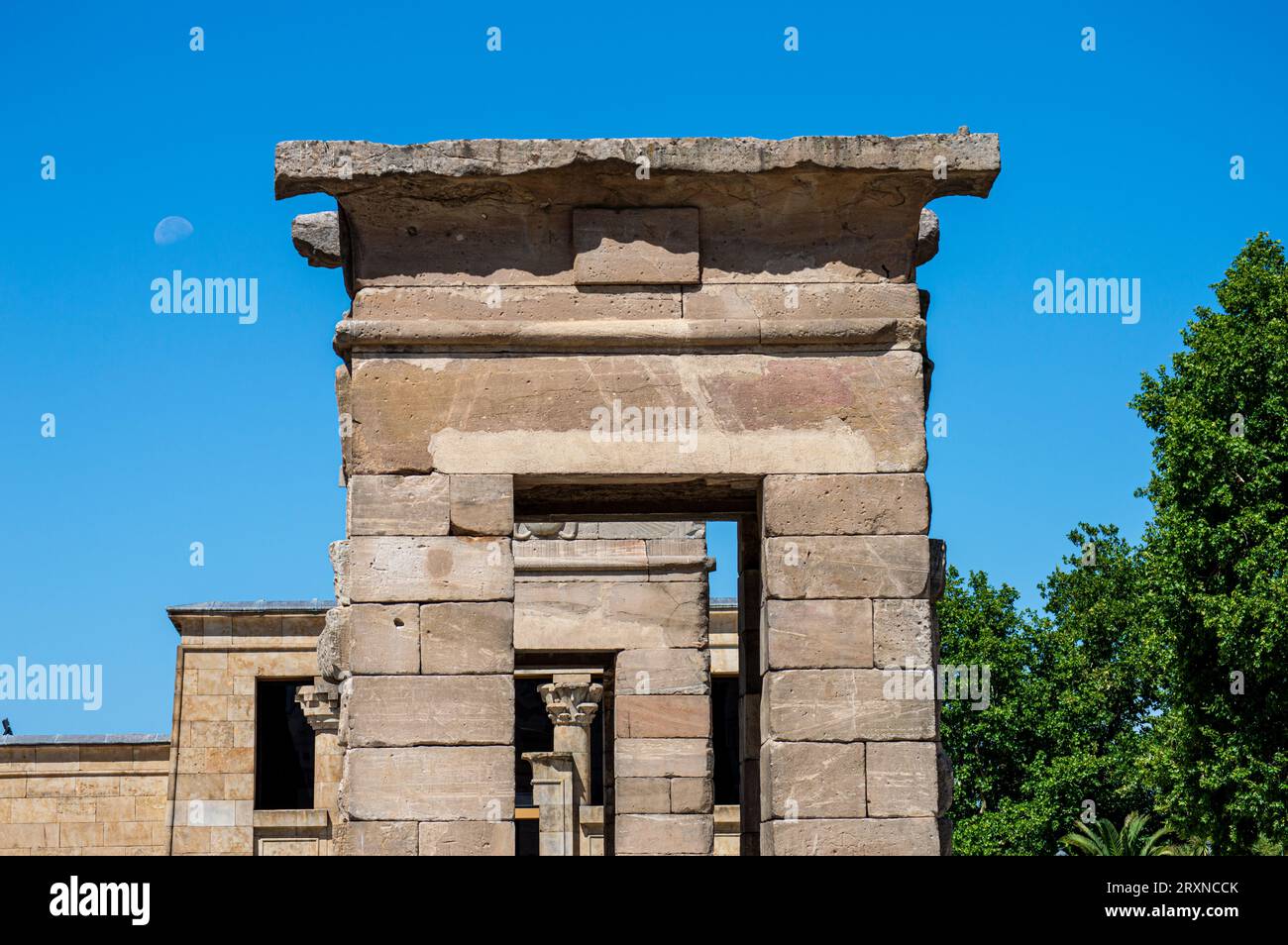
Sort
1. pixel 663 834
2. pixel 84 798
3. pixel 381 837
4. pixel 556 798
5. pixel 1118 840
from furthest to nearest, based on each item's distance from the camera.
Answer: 1. pixel 1118 840
2. pixel 84 798
3. pixel 556 798
4. pixel 663 834
5. pixel 381 837

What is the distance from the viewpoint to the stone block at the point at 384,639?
10.1m

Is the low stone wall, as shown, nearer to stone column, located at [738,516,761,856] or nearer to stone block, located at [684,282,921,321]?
stone column, located at [738,516,761,856]

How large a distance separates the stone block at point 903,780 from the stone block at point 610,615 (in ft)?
19.4

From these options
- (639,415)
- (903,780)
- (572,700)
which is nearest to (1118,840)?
(572,700)

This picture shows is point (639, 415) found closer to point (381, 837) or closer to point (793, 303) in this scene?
point (793, 303)

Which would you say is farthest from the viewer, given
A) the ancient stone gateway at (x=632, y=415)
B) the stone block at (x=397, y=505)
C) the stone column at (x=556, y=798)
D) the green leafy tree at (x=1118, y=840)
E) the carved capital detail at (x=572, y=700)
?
the green leafy tree at (x=1118, y=840)

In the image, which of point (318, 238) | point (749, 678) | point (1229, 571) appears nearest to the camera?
point (318, 238)

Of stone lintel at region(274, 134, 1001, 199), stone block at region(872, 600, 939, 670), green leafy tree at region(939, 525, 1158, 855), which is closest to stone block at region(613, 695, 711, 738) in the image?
stone block at region(872, 600, 939, 670)

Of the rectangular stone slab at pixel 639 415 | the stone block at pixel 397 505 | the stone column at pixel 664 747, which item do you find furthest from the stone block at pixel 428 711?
the stone column at pixel 664 747

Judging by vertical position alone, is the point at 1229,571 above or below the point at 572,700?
above

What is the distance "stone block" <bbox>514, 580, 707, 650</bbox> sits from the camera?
1602cm

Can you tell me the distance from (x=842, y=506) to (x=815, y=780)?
1.62 metres

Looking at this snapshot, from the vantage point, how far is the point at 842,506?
1034cm

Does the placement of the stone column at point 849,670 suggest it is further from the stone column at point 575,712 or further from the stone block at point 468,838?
the stone column at point 575,712
